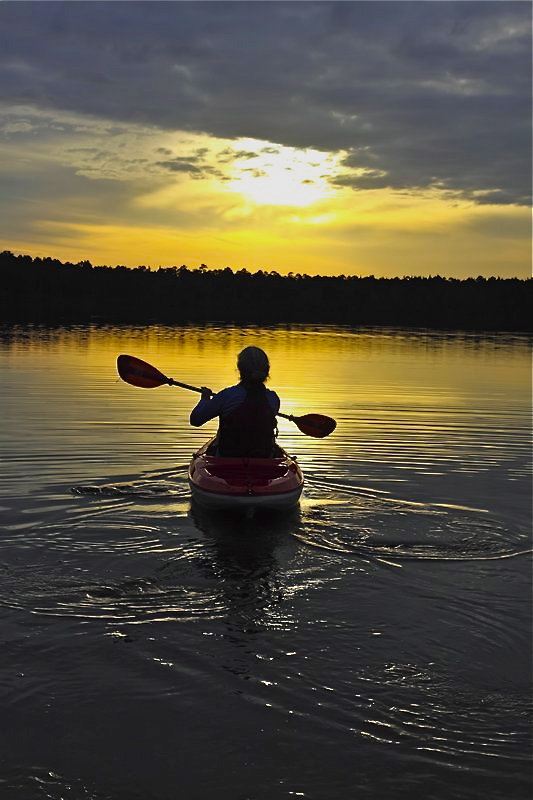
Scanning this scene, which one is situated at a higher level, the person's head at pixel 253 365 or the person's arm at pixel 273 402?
the person's head at pixel 253 365

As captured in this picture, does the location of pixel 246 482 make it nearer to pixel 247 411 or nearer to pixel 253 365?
pixel 247 411

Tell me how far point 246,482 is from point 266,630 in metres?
3.26

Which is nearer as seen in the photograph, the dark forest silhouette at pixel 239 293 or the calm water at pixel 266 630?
the calm water at pixel 266 630

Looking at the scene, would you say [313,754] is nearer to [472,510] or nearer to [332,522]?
[332,522]

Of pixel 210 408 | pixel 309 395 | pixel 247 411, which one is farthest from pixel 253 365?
pixel 309 395

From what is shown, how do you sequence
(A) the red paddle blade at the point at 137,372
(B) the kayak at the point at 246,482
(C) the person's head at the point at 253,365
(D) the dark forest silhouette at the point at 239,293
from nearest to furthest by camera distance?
(B) the kayak at the point at 246,482
(C) the person's head at the point at 253,365
(A) the red paddle blade at the point at 137,372
(D) the dark forest silhouette at the point at 239,293

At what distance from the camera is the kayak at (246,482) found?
29.9ft

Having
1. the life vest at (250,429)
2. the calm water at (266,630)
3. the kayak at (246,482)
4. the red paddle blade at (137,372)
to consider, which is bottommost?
the calm water at (266,630)

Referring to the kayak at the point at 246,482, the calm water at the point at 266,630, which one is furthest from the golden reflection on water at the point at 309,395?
the kayak at the point at 246,482

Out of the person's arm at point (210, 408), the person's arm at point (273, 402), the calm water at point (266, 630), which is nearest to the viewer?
the calm water at point (266, 630)

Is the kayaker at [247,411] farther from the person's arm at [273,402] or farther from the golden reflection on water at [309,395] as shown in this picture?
the golden reflection on water at [309,395]

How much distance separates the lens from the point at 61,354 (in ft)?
104

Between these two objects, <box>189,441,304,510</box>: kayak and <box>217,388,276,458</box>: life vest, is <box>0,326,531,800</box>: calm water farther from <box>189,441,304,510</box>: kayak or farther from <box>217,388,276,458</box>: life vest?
<box>217,388,276,458</box>: life vest

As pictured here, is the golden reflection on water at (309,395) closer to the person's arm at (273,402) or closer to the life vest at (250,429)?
the person's arm at (273,402)
